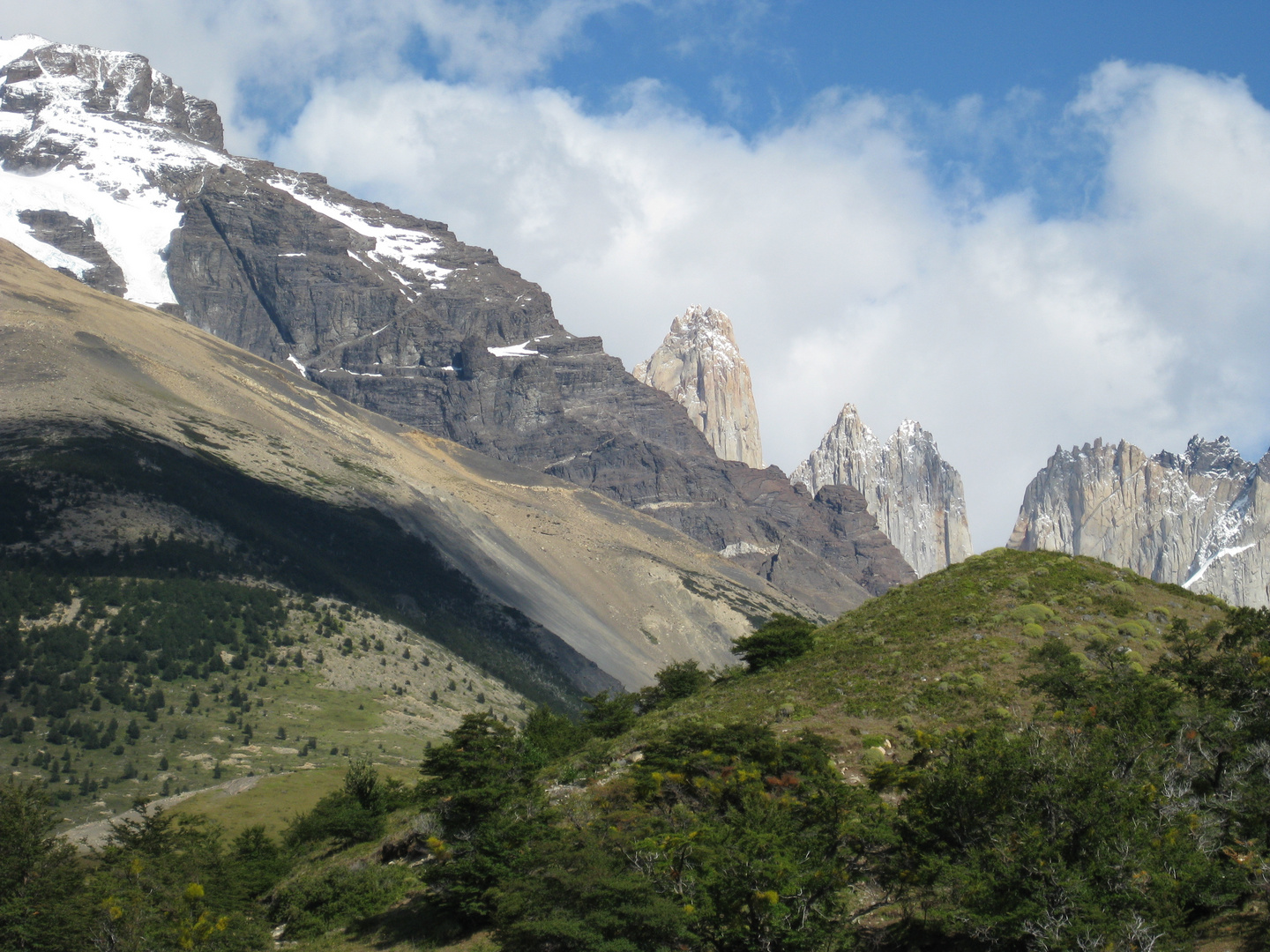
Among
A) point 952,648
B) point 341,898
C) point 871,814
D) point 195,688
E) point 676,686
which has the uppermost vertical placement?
point 952,648

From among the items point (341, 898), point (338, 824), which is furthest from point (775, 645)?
point (338, 824)

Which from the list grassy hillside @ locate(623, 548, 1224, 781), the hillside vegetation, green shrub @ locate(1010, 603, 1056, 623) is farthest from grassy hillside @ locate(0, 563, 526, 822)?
green shrub @ locate(1010, 603, 1056, 623)

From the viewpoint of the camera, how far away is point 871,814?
3200 centimetres

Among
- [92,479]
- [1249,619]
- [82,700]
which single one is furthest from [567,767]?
[92,479]

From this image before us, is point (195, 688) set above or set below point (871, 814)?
below

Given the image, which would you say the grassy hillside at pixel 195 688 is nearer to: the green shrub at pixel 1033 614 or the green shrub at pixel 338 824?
the green shrub at pixel 338 824

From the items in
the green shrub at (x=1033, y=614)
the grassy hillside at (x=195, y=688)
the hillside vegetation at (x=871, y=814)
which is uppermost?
the green shrub at (x=1033, y=614)

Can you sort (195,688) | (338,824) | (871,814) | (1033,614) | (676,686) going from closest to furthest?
(871,814), (1033,614), (338,824), (676,686), (195,688)

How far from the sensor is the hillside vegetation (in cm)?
2720

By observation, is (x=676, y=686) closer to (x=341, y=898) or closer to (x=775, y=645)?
(x=775, y=645)

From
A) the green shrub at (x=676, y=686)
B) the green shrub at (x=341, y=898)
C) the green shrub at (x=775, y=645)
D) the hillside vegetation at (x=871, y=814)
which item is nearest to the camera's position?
the hillside vegetation at (x=871, y=814)

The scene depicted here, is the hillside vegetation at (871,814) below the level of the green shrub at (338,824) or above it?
above

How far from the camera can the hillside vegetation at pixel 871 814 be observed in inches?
1071

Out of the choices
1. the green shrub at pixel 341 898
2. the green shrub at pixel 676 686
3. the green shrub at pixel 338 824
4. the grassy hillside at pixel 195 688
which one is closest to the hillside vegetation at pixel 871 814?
the green shrub at pixel 341 898
